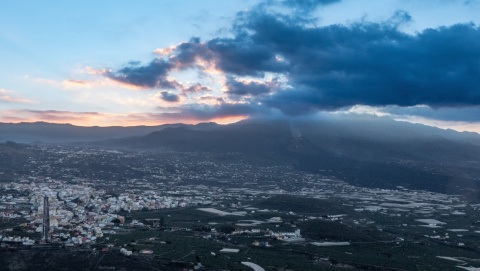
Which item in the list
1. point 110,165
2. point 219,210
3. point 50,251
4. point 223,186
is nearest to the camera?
point 50,251

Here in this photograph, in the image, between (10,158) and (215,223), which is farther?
(10,158)

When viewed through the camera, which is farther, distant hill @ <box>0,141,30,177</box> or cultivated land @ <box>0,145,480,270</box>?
distant hill @ <box>0,141,30,177</box>

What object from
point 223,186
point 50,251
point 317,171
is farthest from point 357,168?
point 50,251

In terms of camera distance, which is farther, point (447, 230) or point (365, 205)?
point (365, 205)

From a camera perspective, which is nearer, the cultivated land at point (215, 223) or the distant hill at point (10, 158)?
the cultivated land at point (215, 223)

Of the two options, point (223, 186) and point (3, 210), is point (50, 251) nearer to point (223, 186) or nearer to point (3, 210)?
point (3, 210)

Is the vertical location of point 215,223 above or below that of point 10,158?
below

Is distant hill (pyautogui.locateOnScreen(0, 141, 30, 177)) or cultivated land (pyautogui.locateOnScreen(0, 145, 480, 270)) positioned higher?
distant hill (pyautogui.locateOnScreen(0, 141, 30, 177))

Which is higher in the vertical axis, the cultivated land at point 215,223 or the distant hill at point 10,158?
the distant hill at point 10,158
